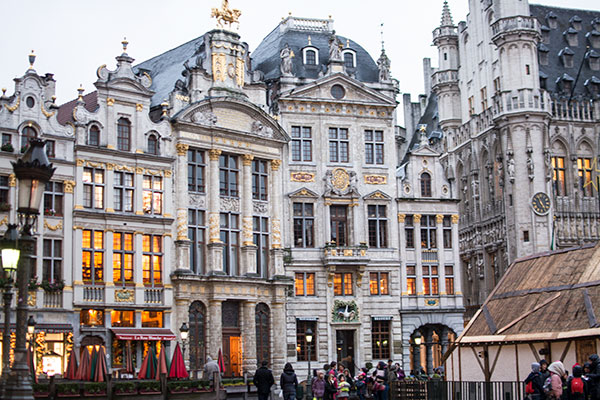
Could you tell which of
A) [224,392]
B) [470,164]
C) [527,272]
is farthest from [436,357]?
[224,392]

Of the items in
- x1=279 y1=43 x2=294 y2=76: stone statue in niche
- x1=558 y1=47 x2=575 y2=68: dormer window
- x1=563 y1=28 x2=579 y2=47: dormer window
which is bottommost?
x1=279 y1=43 x2=294 y2=76: stone statue in niche

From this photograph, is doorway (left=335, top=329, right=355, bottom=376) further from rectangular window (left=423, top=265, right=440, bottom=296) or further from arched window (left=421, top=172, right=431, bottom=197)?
arched window (left=421, top=172, right=431, bottom=197)

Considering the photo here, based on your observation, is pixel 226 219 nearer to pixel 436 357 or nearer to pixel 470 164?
pixel 436 357

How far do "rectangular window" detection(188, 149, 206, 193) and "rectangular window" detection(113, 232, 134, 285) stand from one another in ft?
13.8

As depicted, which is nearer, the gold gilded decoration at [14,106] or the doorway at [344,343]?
the gold gilded decoration at [14,106]

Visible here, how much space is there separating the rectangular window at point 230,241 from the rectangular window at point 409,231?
9073 mm

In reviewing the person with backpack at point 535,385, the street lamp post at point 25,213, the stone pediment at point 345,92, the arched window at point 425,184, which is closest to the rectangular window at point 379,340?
the arched window at point 425,184

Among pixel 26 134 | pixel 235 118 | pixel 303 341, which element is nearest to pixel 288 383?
pixel 26 134

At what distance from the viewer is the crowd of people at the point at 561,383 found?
18795mm

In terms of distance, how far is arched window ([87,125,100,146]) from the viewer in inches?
1561

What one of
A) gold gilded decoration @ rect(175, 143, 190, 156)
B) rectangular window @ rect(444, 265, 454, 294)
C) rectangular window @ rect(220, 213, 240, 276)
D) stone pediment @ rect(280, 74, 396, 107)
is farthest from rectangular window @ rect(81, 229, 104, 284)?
rectangular window @ rect(444, 265, 454, 294)

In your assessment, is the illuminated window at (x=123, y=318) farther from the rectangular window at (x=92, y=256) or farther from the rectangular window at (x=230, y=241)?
the rectangular window at (x=230, y=241)

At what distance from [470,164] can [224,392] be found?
3265 centimetres

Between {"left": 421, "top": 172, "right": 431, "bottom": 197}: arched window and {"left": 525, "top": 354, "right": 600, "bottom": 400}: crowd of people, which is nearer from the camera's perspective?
{"left": 525, "top": 354, "right": 600, "bottom": 400}: crowd of people
